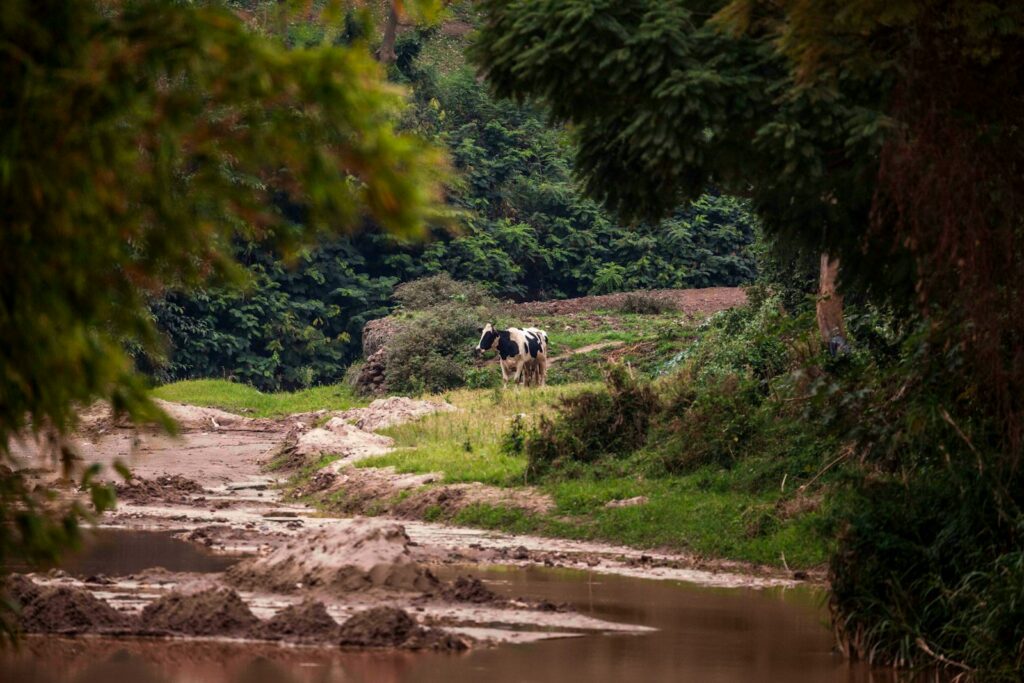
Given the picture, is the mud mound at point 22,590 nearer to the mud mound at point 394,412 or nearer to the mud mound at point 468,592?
the mud mound at point 468,592

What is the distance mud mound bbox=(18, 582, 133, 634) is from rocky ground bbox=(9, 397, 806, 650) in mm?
15

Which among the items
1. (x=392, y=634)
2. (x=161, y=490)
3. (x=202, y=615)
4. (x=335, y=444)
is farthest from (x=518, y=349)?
(x=392, y=634)

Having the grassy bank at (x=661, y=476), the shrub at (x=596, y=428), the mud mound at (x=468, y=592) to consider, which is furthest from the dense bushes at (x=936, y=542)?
the shrub at (x=596, y=428)

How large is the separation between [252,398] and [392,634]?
27.9 meters

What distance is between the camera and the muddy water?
10.6 m

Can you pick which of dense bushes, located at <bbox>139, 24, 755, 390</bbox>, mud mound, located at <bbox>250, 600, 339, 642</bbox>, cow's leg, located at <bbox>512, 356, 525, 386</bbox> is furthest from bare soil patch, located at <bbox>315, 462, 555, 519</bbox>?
dense bushes, located at <bbox>139, 24, 755, 390</bbox>

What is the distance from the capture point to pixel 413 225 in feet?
15.0

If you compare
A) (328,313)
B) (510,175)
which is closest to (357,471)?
(328,313)

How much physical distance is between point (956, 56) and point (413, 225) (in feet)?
23.4

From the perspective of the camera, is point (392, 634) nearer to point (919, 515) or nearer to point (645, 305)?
point (919, 515)

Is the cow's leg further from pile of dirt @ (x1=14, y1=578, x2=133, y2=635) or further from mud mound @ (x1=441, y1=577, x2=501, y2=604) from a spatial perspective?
pile of dirt @ (x1=14, y1=578, x2=133, y2=635)

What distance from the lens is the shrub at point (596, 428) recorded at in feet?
70.1

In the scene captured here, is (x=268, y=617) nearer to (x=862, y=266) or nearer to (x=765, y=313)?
(x=862, y=266)

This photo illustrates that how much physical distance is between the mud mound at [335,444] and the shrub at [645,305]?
1694 centimetres
